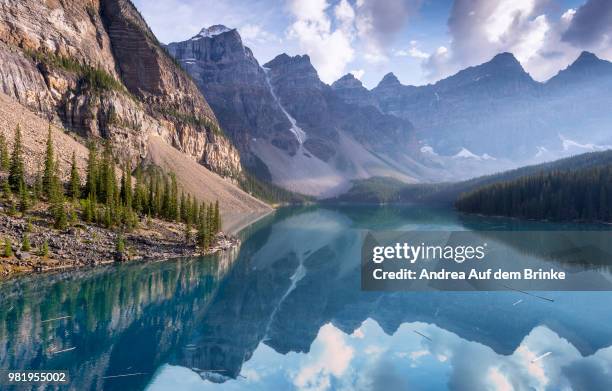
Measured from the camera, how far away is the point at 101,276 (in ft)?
134

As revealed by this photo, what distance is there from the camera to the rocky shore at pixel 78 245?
131 ft

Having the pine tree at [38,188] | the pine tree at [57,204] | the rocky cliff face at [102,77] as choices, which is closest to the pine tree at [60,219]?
the pine tree at [57,204]

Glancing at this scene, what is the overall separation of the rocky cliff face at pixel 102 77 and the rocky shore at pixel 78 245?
6192 centimetres

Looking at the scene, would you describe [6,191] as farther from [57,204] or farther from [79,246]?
[79,246]

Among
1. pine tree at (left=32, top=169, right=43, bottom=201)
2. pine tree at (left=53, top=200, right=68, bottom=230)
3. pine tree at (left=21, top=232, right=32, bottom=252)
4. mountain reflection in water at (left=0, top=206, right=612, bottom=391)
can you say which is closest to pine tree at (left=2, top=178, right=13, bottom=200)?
pine tree at (left=32, top=169, right=43, bottom=201)

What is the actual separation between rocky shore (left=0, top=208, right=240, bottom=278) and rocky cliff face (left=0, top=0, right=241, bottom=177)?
6192cm

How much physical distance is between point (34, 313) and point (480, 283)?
40966 millimetres

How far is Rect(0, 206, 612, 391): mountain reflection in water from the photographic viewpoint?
21672 millimetres

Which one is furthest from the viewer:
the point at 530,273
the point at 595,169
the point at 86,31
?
the point at 86,31

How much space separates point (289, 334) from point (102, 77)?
118 meters

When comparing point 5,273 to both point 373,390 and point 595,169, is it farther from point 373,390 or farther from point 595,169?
point 595,169

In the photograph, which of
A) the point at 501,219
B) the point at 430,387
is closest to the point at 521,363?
the point at 430,387

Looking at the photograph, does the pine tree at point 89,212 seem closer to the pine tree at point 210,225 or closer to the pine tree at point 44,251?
the pine tree at point 44,251

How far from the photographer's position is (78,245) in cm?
4566
